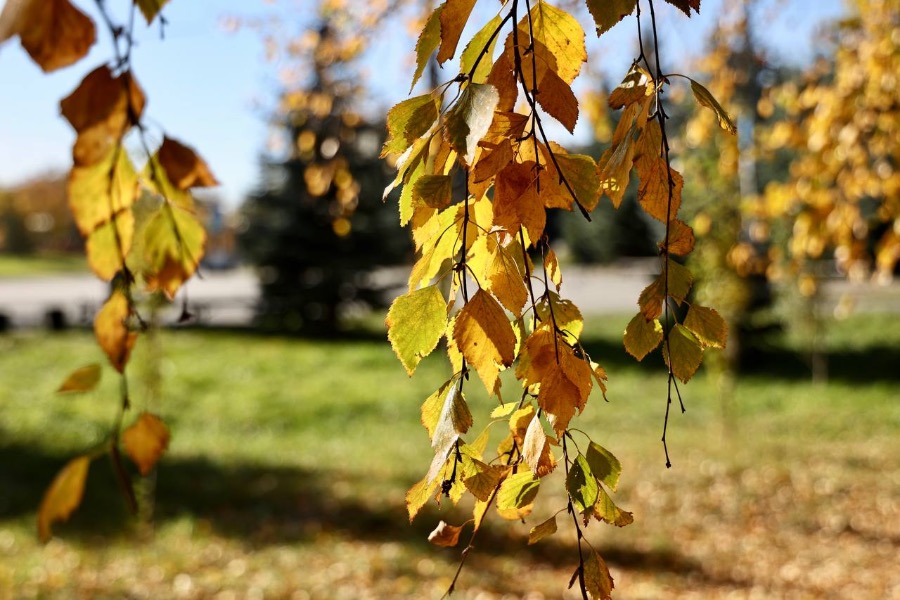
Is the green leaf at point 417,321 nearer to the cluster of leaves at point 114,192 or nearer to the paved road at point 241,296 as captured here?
the cluster of leaves at point 114,192

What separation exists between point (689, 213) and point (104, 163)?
6375mm

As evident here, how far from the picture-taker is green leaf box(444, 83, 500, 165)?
53cm

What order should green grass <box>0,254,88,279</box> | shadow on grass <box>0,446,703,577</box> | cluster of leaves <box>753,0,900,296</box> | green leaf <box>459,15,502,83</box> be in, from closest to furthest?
green leaf <box>459,15,502,83</box> < cluster of leaves <box>753,0,900,296</box> < shadow on grass <box>0,446,703,577</box> < green grass <box>0,254,88,279</box>

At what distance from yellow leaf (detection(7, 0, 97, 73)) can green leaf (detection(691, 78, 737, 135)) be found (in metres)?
0.45

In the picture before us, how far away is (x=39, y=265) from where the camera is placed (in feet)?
137

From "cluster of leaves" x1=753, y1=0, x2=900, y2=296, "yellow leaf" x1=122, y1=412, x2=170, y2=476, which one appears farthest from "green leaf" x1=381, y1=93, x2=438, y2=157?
"cluster of leaves" x1=753, y1=0, x2=900, y2=296

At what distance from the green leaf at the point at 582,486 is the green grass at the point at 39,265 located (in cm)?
3752

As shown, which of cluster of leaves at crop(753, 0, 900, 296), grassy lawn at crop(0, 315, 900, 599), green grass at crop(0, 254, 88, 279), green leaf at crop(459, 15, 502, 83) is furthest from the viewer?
green grass at crop(0, 254, 88, 279)

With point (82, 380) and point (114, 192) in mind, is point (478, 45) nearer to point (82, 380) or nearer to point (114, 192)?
point (114, 192)

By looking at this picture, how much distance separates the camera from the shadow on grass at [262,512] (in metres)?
4.84

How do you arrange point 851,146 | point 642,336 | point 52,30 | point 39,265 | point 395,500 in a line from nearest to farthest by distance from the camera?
point 52,30 < point 642,336 < point 851,146 < point 395,500 < point 39,265

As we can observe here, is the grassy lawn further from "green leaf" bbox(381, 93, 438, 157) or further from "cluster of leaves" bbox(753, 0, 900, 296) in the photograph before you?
"green leaf" bbox(381, 93, 438, 157)

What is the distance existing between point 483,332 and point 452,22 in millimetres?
246

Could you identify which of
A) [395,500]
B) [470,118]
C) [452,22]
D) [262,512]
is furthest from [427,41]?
[262,512]
